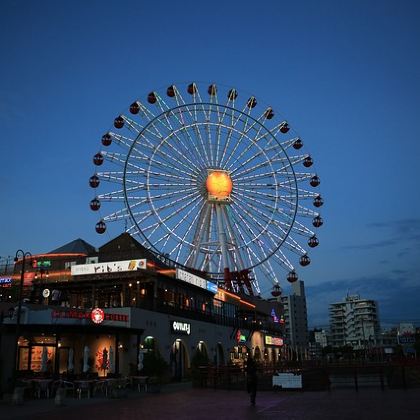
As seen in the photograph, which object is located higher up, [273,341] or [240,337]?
[240,337]

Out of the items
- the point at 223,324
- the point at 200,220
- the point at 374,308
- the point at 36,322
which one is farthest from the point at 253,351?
the point at 374,308

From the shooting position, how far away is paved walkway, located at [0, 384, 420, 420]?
16734mm

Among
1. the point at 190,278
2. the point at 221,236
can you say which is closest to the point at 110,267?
the point at 190,278

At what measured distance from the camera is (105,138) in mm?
48188

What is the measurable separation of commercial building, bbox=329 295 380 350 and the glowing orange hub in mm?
111682

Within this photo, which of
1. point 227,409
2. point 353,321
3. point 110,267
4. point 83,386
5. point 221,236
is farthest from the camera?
point 353,321

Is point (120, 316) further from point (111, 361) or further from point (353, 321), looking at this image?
point (353, 321)

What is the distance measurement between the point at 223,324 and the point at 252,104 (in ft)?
79.5

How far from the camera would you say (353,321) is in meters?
161

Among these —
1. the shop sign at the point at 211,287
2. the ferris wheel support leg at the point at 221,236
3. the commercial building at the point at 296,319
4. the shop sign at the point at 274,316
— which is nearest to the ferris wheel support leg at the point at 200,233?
the ferris wheel support leg at the point at 221,236

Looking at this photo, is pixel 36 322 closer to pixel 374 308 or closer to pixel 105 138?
pixel 105 138

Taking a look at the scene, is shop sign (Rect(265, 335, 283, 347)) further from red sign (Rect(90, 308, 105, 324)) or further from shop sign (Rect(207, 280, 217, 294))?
red sign (Rect(90, 308, 105, 324))

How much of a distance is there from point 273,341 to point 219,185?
34481 mm

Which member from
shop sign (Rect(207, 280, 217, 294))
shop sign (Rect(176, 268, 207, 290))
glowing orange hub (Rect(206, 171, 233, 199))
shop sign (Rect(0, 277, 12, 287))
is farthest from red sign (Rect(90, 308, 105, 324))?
shop sign (Rect(0, 277, 12, 287))
